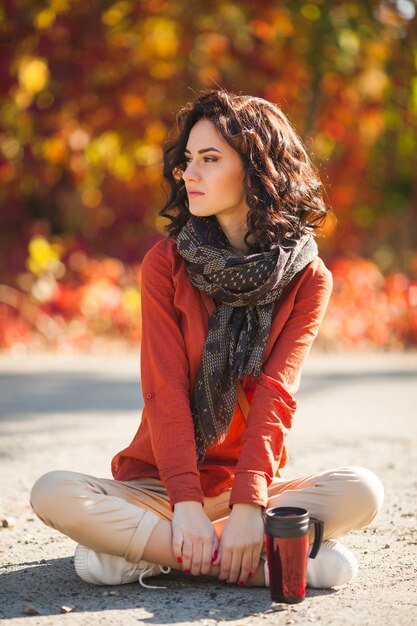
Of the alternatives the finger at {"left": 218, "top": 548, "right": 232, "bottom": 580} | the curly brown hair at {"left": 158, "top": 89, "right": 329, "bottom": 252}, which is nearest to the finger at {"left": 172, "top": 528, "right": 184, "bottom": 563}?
the finger at {"left": 218, "top": 548, "right": 232, "bottom": 580}

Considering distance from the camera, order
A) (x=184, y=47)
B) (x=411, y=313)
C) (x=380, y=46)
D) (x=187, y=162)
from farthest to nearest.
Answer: (x=380, y=46) < (x=184, y=47) < (x=411, y=313) < (x=187, y=162)

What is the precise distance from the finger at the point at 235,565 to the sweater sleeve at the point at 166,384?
17 centimetres

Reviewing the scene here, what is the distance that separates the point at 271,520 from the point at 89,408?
121 inches

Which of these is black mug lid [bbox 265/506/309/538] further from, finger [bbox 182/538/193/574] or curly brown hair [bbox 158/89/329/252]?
curly brown hair [bbox 158/89/329/252]

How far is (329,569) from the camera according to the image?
100 inches

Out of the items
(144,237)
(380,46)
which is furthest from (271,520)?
(380,46)

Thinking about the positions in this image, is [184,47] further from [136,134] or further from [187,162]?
[187,162]

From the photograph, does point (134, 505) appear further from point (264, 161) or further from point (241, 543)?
point (264, 161)

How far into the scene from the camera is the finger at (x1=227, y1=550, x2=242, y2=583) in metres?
2.46

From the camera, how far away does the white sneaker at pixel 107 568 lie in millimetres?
2559

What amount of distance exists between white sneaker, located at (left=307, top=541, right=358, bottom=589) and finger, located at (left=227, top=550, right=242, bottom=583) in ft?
0.64

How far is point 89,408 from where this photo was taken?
17.5 ft

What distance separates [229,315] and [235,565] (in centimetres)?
71

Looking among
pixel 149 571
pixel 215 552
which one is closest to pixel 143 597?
pixel 149 571
